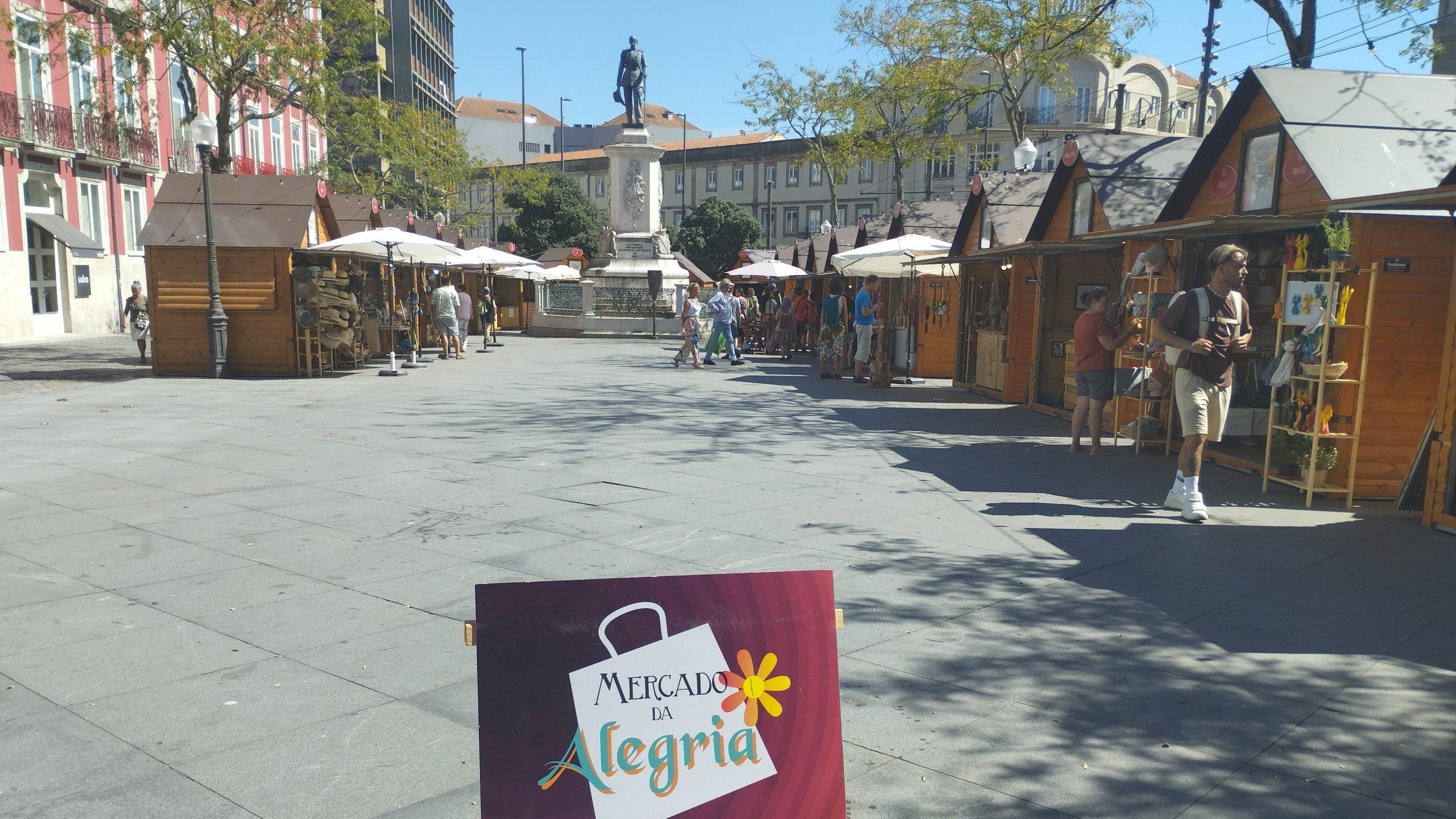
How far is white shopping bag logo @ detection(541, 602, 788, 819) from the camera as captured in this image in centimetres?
246

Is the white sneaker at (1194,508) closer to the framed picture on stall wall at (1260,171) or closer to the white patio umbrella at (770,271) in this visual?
the framed picture on stall wall at (1260,171)

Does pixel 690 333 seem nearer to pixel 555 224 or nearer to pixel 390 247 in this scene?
pixel 390 247

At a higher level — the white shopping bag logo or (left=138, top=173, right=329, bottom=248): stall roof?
(left=138, top=173, right=329, bottom=248): stall roof

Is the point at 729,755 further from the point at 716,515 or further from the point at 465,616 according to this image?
the point at 716,515

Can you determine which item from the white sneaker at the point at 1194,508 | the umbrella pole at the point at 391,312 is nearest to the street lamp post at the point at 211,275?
the umbrella pole at the point at 391,312

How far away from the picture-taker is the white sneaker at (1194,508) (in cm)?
746

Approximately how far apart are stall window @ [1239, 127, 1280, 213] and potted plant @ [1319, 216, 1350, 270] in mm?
1933

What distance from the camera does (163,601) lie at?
530 centimetres

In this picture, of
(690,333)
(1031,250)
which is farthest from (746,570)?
(690,333)

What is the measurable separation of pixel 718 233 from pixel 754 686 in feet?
215

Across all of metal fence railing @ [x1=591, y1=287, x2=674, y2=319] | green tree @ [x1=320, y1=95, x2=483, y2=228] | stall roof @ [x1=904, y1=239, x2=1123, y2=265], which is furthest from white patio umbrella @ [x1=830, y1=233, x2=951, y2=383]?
metal fence railing @ [x1=591, y1=287, x2=674, y2=319]

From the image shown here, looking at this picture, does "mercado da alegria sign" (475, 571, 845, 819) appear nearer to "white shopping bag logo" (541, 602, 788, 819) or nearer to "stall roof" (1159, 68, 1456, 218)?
"white shopping bag logo" (541, 602, 788, 819)

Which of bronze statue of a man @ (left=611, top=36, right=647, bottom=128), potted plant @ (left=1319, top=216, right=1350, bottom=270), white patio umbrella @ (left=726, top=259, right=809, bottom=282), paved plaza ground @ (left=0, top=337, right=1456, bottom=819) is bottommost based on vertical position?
paved plaza ground @ (left=0, top=337, right=1456, bottom=819)

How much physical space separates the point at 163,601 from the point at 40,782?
2.07 m
